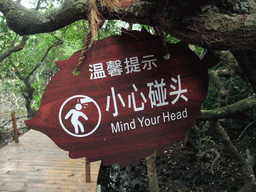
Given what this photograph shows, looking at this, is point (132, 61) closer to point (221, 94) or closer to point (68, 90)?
point (68, 90)

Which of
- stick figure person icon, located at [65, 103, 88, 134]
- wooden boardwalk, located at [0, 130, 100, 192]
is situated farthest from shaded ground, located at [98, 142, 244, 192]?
stick figure person icon, located at [65, 103, 88, 134]

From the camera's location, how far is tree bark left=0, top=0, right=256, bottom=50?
1134 millimetres

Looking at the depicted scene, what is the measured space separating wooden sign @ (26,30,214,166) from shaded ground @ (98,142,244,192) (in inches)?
157

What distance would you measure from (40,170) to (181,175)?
131 inches

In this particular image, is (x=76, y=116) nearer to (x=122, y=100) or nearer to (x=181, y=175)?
(x=122, y=100)

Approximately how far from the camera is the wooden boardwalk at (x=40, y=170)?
3.87 metres

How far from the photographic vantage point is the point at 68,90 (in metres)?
1.37

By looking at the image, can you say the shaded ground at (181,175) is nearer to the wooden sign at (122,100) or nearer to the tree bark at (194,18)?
the wooden sign at (122,100)

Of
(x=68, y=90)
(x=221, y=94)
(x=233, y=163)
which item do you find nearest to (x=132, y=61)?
(x=68, y=90)

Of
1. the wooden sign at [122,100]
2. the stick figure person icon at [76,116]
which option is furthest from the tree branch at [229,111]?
the stick figure person icon at [76,116]

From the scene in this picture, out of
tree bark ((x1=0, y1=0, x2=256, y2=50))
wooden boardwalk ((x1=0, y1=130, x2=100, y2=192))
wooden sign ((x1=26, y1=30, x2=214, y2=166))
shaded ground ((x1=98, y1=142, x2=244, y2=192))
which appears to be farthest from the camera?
shaded ground ((x1=98, y1=142, x2=244, y2=192))

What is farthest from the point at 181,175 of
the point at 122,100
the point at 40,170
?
the point at 122,100

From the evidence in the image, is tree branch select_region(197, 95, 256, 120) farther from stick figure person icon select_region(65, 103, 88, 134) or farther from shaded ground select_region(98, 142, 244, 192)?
shaded ground select_region(98, 142, 244, 192)

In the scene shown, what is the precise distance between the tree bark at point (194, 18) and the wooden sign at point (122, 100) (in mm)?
171
